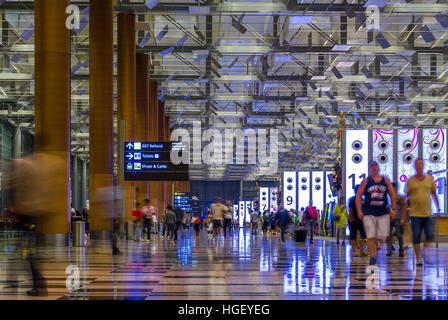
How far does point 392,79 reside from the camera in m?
48.3

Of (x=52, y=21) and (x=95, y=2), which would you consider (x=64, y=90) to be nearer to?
(x=52, y=21)

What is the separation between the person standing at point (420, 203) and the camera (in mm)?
12859

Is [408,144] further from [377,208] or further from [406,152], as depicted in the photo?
[377,208]

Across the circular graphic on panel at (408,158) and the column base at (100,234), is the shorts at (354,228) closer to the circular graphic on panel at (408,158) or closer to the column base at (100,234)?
the column base at (100,234)

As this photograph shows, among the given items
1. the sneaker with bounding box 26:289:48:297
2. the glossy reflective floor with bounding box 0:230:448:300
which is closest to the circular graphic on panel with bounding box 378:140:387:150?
the glossy reflective floor with bounding box 0:230:448:300

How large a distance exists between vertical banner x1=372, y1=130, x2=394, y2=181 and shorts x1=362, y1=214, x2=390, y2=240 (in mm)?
23491

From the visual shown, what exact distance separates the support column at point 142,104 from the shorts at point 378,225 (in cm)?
3086

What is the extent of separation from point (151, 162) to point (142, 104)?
48.8 ft

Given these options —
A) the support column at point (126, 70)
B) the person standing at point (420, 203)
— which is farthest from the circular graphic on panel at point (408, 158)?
the person standing at point (420, 203)

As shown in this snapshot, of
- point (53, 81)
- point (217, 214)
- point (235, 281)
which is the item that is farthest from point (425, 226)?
point (217, 214)

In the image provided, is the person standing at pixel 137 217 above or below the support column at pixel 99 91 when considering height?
below
